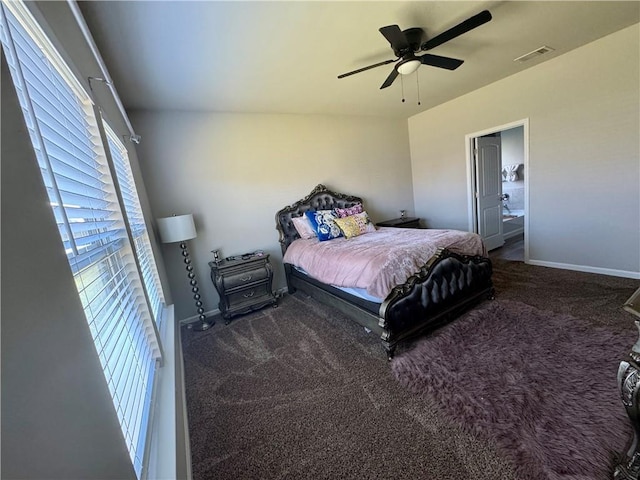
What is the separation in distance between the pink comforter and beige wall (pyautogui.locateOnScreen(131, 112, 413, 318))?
89 cm

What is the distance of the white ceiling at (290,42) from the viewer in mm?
1771

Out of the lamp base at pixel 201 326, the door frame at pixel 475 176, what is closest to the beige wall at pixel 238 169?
the lamp base at pixel 201 326

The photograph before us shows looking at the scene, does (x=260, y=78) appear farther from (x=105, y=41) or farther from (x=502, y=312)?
(x=502, y=312)

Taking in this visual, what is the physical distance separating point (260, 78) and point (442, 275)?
2568 mm

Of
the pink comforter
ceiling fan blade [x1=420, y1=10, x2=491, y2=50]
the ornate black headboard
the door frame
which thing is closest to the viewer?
ceiling fan blade [x1=420, y1=10, x2=491, y2=50]

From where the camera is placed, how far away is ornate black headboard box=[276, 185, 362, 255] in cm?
377

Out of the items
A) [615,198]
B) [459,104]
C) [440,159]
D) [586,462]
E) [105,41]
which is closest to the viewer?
[586,462]

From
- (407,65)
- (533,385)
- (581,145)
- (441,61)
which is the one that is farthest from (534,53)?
(533,385)

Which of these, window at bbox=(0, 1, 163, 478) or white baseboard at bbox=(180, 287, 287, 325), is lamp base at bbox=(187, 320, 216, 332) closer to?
white baseboard at bbox=(180, 287, 287, 325)

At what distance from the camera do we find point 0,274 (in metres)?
0.38

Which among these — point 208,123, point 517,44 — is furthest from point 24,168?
point 517,44

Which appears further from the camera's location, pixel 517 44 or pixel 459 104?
pixel 459 104

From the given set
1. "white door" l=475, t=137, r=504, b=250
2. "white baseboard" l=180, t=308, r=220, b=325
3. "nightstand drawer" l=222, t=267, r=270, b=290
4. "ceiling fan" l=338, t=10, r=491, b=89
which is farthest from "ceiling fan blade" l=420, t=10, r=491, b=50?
"white baseboard" l=180, t=308, r=220, b=325

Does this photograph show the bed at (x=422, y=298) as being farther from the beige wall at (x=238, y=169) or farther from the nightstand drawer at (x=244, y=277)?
the beige wall at (x=238, y=169)
